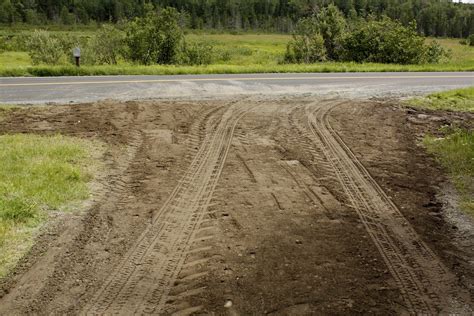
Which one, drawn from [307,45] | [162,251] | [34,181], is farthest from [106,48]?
[162,251]

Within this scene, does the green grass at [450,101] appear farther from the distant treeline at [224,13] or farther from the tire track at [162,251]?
the distant treeline at [224,13]

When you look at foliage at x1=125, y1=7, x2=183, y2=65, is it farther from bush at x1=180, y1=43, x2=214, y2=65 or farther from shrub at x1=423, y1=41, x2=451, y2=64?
shrub at x1=423, y1=41, x2=451, y2=64

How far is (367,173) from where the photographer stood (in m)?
8.23

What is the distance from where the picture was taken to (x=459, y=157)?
9102 millimetres

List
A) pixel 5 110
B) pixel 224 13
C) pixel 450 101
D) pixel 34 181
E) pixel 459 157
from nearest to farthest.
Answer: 1. pixel 34 181
2. pixel 459 157
3. pixel 5 110
4. pixel 450 101
5. pixel 224 13

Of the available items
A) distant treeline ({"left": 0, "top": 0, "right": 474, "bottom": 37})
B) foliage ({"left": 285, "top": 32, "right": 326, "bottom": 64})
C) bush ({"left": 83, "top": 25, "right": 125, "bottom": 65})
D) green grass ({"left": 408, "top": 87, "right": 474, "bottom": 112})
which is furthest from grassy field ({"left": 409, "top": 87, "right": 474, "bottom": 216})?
distant treeline ({"left": 0, "top": 0, "right": 474, "bottom": 37})

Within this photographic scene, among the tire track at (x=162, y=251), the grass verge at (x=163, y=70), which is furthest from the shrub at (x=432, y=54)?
the tire track at (x=162, y=251)

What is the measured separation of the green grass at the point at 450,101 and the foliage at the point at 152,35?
46.2ft

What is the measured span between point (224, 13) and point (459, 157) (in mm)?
124520

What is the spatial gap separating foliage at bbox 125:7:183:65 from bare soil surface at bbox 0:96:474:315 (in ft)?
45.9

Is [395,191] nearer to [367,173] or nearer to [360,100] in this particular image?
[367,173]

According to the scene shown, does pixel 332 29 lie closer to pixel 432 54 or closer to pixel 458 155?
pixel 432 54

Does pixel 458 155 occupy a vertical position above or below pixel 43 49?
below

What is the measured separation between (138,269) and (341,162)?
15.9 feet
